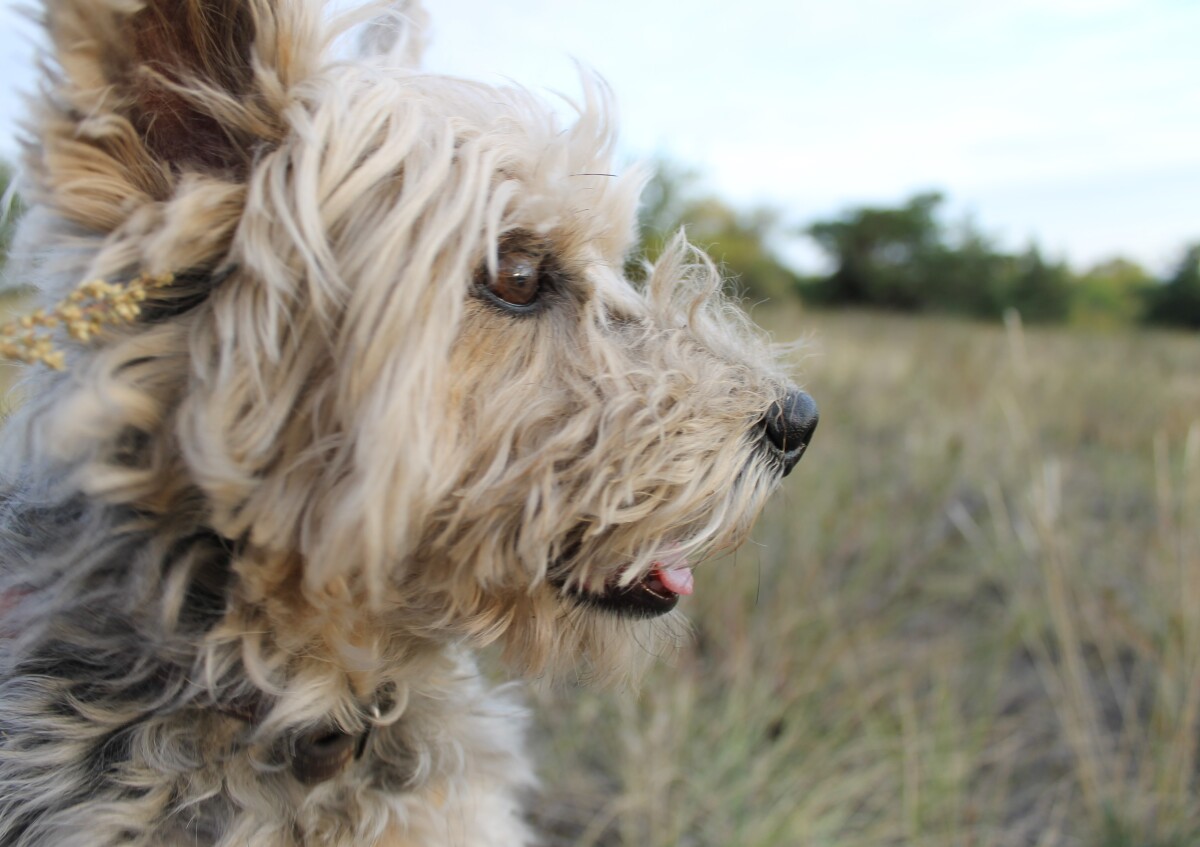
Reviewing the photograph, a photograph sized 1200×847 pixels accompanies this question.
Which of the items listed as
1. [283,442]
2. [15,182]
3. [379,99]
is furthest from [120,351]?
[379,99]

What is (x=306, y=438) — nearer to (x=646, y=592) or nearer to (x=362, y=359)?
(x=362, y=359)

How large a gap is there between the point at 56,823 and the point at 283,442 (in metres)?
0.79

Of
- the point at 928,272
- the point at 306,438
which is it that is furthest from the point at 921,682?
the point at 928,272

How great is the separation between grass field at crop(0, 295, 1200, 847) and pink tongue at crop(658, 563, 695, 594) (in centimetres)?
91

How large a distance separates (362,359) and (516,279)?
371mm

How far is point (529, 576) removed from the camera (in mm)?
1660

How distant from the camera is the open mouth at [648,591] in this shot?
179 cm

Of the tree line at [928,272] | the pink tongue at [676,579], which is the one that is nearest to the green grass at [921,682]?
the pink tongue at [676,579]

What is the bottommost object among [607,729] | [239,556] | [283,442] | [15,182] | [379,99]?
[607,729]

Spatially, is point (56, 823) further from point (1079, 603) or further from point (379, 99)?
point (1079, 603)

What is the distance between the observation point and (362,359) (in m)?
1.48

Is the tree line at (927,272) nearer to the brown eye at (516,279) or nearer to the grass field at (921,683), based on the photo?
the grass field at (921,683)

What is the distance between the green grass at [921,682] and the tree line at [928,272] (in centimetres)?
356

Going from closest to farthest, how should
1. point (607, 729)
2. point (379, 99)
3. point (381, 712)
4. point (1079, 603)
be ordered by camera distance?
point (379, 99)
point (381, 712)
point (607, 729)
point (1079, 603)
